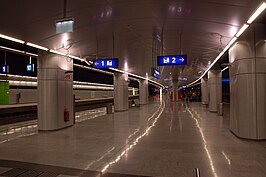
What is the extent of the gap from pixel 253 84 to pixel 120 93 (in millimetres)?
12965

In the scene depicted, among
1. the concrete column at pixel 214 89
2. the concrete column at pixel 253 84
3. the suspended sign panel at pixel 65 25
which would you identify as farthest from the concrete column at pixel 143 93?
the suspended sign panel at pixel 65 25

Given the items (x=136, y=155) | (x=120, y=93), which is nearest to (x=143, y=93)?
(x=120, y=93)

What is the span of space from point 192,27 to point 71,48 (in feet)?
19.0

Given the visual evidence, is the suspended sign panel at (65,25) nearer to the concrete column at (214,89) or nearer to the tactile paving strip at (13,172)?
the tactile paving strip at (13,172)

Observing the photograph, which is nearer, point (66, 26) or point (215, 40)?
point (66, 26)

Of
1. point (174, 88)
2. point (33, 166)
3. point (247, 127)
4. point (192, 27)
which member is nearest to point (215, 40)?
point (192, 27)

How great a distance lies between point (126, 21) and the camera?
7.45 meters

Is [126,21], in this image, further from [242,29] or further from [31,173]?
[31,173]

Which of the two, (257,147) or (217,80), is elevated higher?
(217,80)

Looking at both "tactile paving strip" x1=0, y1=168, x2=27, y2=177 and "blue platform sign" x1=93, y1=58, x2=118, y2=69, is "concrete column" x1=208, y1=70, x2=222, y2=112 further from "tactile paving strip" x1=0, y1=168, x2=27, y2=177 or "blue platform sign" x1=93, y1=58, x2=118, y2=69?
"tactile paving strip" x1=0, y1=168, x2=27, y2=177

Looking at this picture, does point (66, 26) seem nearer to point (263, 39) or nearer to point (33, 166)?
point (33, 166)

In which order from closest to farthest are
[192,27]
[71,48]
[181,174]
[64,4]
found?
[181,174]
[64,4]
[192,27]
[71,48]

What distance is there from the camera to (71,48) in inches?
382

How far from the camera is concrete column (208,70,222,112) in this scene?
1660 cm
